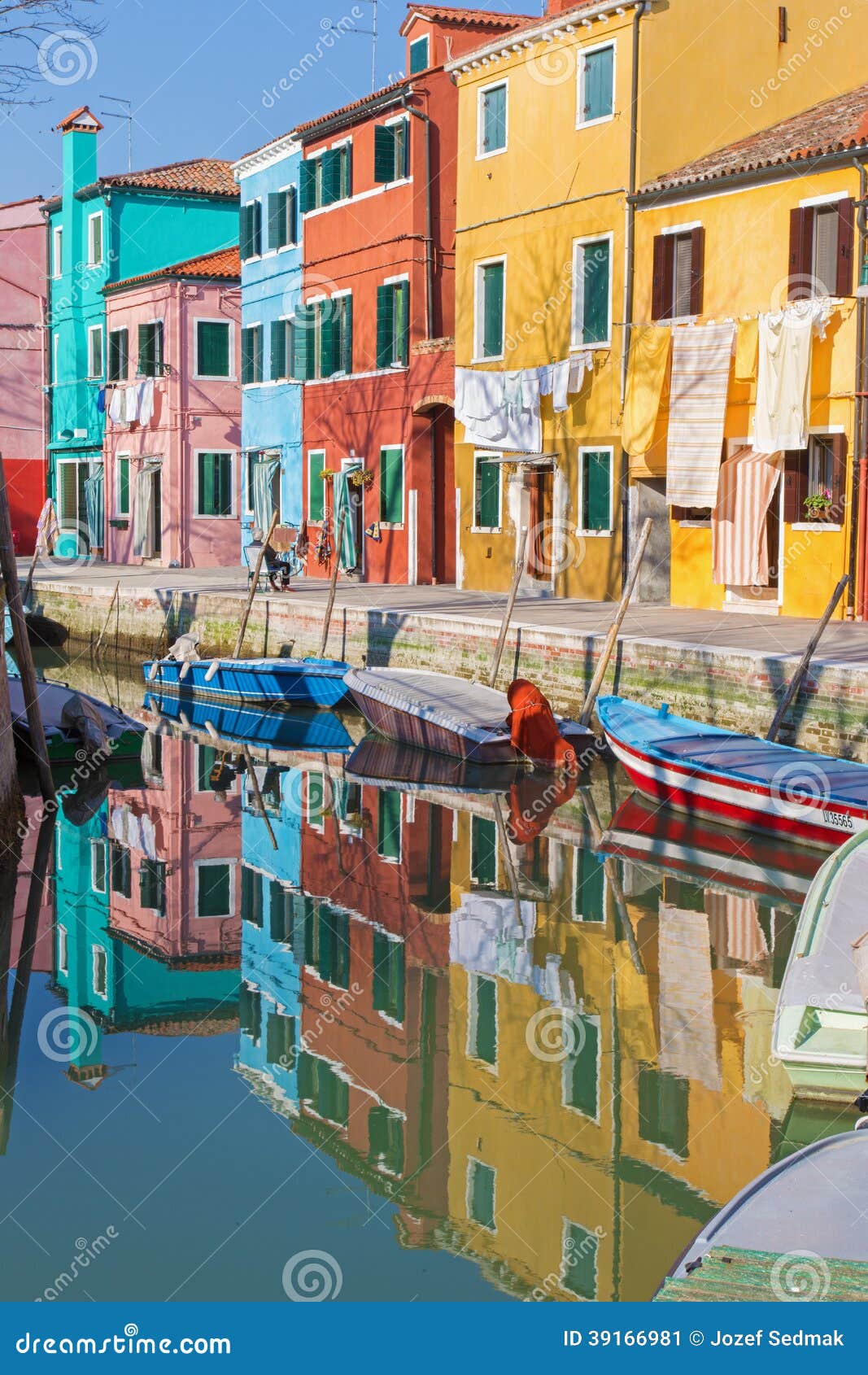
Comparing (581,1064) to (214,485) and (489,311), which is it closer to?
(489,311)

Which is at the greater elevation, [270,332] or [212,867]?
[270,332]

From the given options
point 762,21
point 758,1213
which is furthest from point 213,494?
point 758,1213

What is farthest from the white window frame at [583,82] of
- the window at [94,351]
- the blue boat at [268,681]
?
the window at [94,351]

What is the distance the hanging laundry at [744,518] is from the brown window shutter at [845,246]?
2.16 m

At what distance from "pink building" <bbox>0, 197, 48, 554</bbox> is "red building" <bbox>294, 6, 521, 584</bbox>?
1417 centimetres

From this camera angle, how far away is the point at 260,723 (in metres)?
21.6

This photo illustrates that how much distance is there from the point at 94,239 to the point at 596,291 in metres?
20.1

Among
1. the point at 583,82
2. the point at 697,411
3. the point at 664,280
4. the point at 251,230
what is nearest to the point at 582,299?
the point at 664,280

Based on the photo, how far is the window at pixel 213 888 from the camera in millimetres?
11930

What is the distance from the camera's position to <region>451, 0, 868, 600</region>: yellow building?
22.6 m

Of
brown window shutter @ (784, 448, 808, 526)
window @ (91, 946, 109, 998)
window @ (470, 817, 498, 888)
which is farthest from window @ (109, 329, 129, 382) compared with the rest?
window @ (91, 946, 109, 998)

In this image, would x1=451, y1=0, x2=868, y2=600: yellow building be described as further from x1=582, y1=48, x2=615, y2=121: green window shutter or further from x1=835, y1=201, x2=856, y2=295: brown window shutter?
x1=835, y1=201, x2=856, y2=295: brown window shutter

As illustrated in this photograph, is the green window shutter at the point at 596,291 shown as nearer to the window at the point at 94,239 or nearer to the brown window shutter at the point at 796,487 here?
the brown window shutter at the point at 796,487

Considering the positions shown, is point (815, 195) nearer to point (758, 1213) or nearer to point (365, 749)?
point (365, 749)
